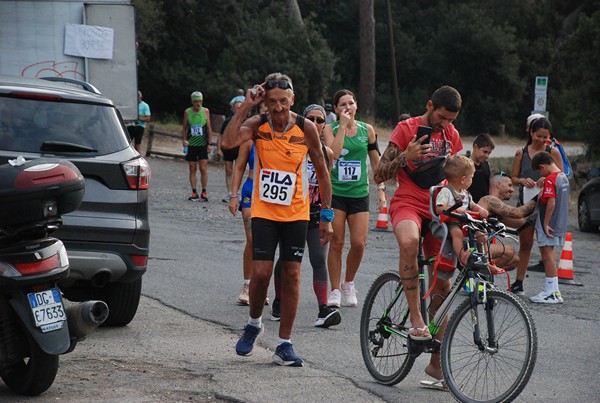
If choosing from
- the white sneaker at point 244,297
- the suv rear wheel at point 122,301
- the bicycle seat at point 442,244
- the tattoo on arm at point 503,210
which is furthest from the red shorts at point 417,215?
the white sneaker at point 244,297

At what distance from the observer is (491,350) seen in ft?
20.6

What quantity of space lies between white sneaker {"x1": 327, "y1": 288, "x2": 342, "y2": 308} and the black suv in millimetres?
2078

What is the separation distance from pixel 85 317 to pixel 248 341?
5.45ft

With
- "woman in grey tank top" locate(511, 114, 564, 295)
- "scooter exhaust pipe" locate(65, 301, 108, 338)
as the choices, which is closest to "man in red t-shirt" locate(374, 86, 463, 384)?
"scooter exhaust pipe" locate(65, 301, 108, 338)

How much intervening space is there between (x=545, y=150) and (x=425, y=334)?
5.72 meters

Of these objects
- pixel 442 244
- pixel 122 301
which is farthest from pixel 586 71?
pixel 442 244

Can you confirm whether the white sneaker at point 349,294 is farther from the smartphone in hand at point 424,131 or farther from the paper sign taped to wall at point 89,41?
the paper sign taped to wall at point 89,41

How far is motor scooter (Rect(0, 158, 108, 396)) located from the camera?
20.0 feet

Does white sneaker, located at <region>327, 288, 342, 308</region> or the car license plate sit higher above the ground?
the car license plate

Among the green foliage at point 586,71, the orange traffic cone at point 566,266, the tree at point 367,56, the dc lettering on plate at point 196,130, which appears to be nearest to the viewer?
the orange traffic cone at point 566,266

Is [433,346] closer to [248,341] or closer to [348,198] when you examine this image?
[248,341]

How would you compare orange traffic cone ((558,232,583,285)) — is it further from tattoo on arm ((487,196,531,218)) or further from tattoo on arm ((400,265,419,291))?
tattoo on arm ((400,265,419,291))

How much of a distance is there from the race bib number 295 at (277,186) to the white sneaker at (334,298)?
250 cm

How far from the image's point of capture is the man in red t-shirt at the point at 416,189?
6902 mm
